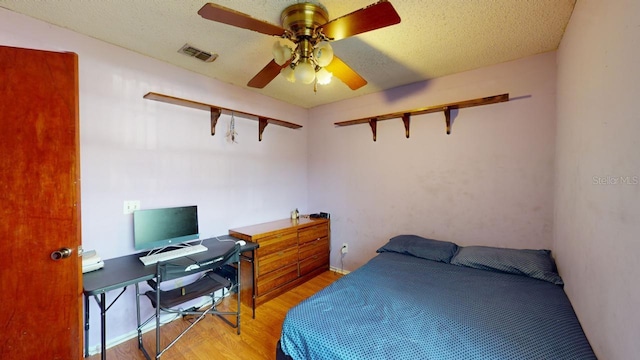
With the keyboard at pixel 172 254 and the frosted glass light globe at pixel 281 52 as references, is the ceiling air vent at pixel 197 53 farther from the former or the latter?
the keyboard at pixel 172 254

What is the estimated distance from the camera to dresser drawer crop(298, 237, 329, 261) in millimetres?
3238

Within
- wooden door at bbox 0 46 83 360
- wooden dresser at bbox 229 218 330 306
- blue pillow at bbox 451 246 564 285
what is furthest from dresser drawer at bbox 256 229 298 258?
blue pillow at bbox 451 246 564 285

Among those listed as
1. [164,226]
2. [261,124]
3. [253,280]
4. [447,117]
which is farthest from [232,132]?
[447,117]

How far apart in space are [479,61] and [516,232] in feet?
5.51

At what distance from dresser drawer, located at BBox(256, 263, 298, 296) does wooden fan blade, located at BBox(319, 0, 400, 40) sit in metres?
2.40

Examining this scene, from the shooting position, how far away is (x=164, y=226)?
2.26 metres

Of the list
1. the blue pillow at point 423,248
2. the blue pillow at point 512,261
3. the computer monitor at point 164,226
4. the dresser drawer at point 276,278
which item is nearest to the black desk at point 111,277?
the computer monitor at point 164,226

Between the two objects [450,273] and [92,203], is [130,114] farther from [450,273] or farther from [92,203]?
[450,273]

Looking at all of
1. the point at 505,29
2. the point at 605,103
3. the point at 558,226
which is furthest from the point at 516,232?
the point at 505,29

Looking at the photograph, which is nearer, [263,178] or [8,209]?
[8,209]

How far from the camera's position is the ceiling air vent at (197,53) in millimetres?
2152

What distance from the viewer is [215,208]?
2824 millimetres

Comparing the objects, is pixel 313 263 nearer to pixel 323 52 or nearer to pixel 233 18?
pixel 323 52

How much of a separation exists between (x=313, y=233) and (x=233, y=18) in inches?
105
